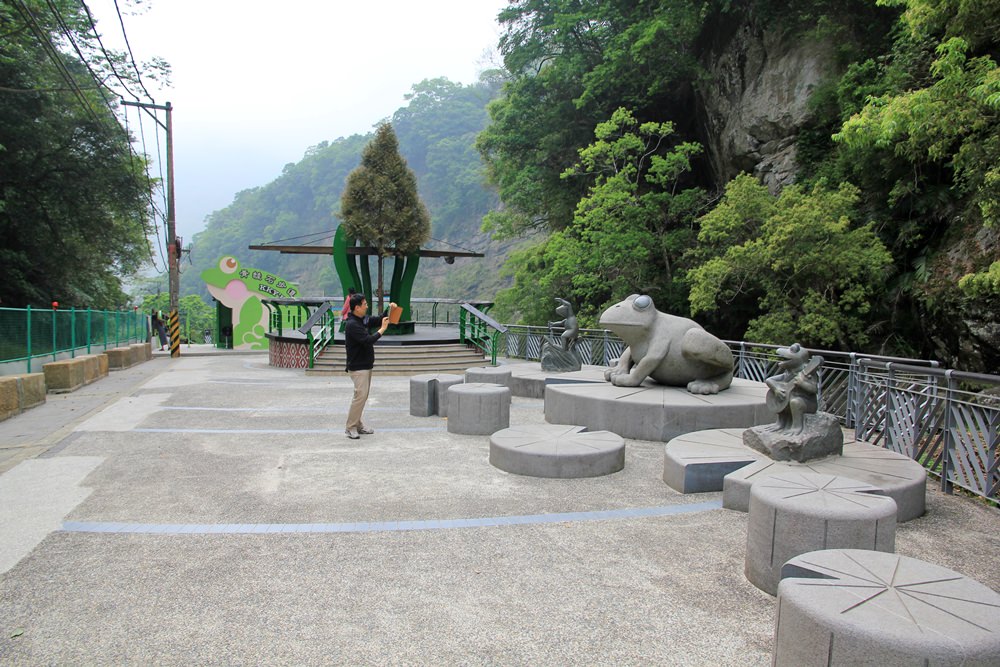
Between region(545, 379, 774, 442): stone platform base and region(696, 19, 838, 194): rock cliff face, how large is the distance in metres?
11.0

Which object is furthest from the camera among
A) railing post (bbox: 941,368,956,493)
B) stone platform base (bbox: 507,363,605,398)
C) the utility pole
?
the utility pole

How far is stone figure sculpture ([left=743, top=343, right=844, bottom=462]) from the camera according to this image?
5.06 metres

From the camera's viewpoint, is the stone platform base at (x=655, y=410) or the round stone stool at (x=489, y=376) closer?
the stone platform base at (x=655, y=410)

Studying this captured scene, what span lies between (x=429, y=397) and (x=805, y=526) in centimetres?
617

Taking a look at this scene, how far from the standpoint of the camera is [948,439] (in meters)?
5.38

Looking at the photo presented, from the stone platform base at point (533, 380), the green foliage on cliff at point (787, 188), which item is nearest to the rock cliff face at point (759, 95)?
the green foliage on cliff at point (787, 188)

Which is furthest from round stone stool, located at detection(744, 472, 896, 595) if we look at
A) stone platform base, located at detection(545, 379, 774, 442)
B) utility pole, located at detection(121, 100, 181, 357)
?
utility pole, located at detection(121, 100, 181, 357)

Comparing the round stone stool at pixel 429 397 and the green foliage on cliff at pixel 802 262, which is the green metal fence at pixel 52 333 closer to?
the round stone stool at pixel 429 397

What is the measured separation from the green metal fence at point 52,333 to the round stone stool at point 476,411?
8.74 m

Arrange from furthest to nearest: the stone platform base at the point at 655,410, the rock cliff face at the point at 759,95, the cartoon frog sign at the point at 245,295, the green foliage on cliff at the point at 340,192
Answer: the green foliage on cliff at the point at 340,192
the cartoon frog sign at the point at 245,295
the rock cliff face at the point at 759,95
the stone platform base at the point at 655,410

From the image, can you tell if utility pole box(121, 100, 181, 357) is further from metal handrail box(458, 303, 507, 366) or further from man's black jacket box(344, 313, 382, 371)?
man's black jacket box(344, 313, 382, 371)

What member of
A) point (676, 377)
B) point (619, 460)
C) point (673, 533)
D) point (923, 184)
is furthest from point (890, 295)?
point (673, 533)

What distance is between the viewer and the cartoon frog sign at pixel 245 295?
25.7 meters

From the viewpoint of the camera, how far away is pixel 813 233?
1162 cm
